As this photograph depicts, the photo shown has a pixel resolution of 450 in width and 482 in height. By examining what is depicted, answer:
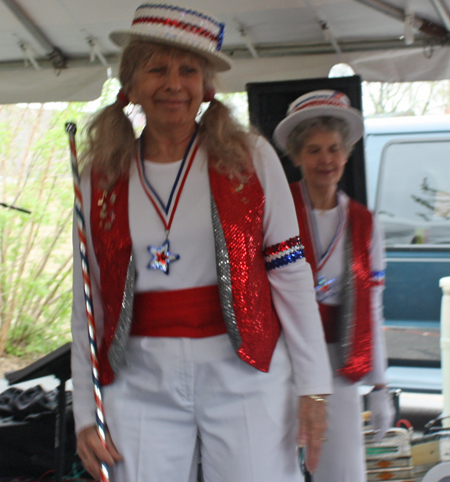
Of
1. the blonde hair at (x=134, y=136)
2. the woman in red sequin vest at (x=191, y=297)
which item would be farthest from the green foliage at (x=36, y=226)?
the woman in red sequin vest at (x=191, y=297)

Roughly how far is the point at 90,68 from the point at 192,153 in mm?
2346

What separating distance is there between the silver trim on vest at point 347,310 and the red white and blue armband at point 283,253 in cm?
65

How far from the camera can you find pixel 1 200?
7.12 meters

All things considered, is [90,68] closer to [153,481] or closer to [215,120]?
[215,120]

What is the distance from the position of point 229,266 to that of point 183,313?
0.43 feet

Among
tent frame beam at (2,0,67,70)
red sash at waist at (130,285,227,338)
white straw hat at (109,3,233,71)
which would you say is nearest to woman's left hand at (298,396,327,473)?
red sash at waist at (130,285,227,338)

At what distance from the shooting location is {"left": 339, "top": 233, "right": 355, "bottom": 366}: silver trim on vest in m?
1.74

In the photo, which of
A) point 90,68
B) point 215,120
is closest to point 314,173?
point 215,120

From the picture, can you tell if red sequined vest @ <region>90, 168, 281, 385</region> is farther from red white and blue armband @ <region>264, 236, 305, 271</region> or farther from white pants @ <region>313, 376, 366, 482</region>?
white pants @ <region>313, 376, 366, 482</region>

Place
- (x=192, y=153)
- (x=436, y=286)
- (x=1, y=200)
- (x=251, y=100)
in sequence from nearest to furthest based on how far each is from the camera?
(x=192, y=153)
(x=251, y=100)
(x=436, y=286)
(x=1, y=200)

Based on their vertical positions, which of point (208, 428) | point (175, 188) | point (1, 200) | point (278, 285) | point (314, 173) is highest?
point (1, 200)

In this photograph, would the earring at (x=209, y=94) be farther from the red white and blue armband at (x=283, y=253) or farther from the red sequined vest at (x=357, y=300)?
the red sequined vest at (x=357, y=300)

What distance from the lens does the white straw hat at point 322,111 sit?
2.07 meters

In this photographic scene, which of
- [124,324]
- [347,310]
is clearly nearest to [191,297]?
[124,324]
